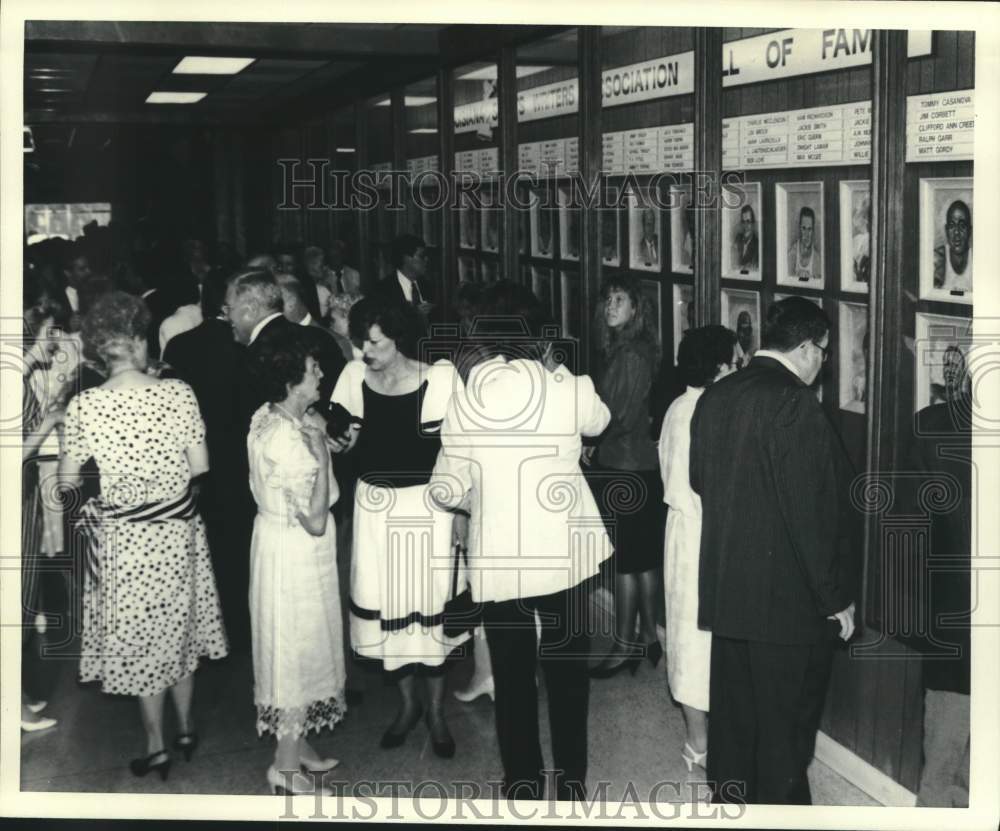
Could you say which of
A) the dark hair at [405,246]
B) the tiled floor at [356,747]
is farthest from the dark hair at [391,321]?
the dark hair at [405,246]

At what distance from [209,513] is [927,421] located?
9.10ft

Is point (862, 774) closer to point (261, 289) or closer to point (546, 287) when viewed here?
point (546, 287)

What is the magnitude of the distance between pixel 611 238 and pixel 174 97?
615 cm

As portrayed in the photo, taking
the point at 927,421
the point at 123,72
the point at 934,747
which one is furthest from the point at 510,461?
the point at 123,72

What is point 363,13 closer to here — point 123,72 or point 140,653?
point 140,653

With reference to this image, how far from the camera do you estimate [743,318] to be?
4535 millimetres

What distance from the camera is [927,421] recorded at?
375 centimetres

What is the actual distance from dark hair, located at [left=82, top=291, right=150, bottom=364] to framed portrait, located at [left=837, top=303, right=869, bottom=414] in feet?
7.35

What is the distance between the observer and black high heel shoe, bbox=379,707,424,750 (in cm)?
454

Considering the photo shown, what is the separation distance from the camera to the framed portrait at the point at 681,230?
15.6 feet

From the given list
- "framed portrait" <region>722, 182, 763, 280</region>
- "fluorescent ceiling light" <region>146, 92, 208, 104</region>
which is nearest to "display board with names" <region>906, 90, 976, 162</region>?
"framed portrait" <region>722, 182, 763, 280</region>

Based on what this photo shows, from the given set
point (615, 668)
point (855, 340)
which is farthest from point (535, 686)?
point (855, 340)

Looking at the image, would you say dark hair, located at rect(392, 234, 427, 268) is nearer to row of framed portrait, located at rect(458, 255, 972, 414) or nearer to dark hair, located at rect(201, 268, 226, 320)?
dark hair, located at rect(201, 268, 226, 320)

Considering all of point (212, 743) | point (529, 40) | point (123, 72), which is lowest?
point (212, 743)
